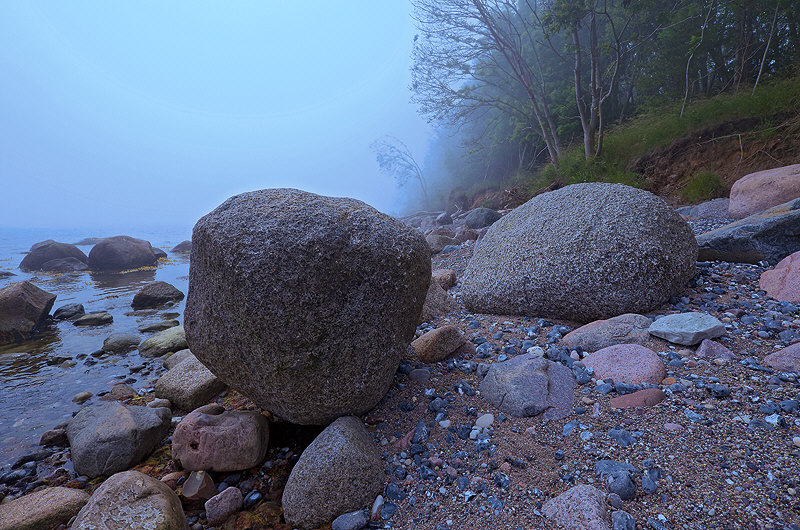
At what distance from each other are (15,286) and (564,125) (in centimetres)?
1613

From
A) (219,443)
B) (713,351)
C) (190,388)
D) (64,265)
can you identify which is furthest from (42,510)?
(64,265)

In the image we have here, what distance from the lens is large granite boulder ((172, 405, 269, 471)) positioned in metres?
2.33

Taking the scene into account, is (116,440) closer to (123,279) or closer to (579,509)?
(579,509)

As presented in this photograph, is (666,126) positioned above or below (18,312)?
above

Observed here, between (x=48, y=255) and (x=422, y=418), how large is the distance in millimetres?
21885

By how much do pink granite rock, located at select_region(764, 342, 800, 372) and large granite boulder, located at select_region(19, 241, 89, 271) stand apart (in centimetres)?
2198

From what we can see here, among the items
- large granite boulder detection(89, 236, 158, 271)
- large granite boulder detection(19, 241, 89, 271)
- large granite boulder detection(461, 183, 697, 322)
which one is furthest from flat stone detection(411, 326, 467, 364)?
large granite boulder detection(19, 241, 89, 271)

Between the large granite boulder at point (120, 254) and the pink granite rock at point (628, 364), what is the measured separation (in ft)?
63.3

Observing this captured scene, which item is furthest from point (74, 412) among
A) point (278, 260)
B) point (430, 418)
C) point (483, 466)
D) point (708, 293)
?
point (708, 293)

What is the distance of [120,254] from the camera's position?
15.8 m

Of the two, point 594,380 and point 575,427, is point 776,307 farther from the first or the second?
point 575,427

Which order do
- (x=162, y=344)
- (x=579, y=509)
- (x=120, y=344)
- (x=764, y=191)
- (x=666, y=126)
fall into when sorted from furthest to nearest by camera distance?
(x=666, y=126), (x=120, y=344), (x=162, y=344), (x=764, y=191), (x=579, y=509)

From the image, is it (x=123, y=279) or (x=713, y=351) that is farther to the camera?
(x=123, y=279)

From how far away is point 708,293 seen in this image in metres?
3.49
